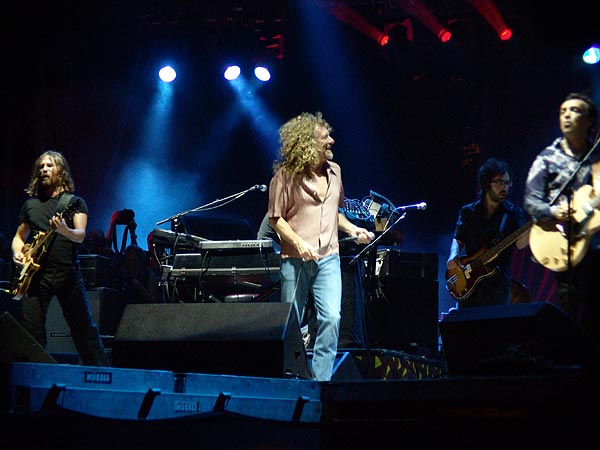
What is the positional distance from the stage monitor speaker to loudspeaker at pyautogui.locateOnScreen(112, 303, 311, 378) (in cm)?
119

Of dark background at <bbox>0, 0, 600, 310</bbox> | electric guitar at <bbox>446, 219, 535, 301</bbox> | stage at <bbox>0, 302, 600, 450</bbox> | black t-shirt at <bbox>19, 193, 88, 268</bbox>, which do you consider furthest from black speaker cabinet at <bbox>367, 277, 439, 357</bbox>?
stage at <bbox>0, 302, 600, 450</bbox>

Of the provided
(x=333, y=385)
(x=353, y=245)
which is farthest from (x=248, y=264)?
(x=333, y=385)

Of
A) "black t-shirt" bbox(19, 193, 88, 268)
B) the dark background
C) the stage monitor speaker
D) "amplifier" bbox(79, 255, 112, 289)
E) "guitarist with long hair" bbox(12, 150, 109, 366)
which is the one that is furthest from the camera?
the dark background

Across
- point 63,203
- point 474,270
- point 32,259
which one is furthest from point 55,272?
point 474,270

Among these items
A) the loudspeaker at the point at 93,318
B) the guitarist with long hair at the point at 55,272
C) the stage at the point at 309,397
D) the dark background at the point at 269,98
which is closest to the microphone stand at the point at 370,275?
the stage at the point at 309,397

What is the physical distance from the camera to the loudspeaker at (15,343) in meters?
4.22

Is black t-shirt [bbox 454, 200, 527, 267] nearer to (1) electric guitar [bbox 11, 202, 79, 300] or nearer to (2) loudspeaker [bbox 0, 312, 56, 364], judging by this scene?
(1) electric guitar [bbox 11, 202, 79, 300]

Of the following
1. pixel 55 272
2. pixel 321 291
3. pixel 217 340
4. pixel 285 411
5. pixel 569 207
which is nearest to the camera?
pixel 285 411

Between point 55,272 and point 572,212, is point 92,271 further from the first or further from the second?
point 572,212

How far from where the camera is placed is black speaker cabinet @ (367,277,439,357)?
28.5ft

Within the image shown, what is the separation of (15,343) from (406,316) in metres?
5.36

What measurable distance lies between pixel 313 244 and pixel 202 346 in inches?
45.5

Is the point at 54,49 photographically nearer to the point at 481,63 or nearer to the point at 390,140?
the point at 390,140

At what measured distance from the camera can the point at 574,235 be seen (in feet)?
15.4
